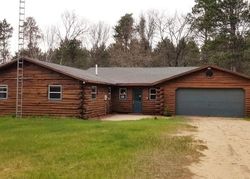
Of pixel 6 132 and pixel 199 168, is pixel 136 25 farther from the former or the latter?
pixel 199 168

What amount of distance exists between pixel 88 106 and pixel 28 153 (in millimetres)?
13578

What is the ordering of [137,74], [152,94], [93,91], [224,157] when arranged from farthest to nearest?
[137,74] < [152,94] < [93,91] < [224,157]

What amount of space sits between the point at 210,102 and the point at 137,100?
221 inches

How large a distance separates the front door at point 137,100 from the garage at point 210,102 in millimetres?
3023

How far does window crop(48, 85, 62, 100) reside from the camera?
993 inches

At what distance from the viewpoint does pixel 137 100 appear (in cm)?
3134

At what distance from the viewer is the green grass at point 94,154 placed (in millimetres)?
9273

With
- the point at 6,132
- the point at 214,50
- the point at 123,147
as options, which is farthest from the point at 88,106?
the point at 214,50

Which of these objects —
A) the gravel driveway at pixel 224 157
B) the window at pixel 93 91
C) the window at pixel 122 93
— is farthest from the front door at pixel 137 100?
the gravel driveway at pixel 224 157

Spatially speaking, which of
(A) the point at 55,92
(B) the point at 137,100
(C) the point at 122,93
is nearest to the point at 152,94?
(B) the point at 137,100

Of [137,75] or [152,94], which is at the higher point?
[137,75]

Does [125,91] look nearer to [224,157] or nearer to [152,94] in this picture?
[152,94]

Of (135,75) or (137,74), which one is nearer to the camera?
(135,75)

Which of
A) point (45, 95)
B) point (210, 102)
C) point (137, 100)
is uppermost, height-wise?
point (45, 95)
